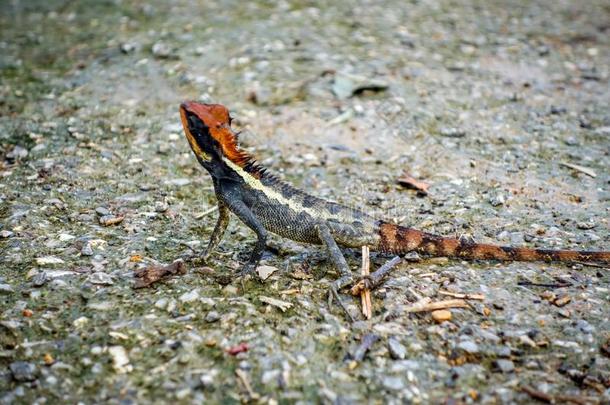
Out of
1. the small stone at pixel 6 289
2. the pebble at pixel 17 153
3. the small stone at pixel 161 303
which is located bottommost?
the small stone at pixel 161 303

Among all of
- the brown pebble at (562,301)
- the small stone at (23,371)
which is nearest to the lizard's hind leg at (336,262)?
the brown pebble at (562,301)

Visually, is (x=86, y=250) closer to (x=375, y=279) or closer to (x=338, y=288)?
(x=338, y=288)

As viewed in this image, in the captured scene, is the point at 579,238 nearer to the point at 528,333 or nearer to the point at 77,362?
the point at 528,333

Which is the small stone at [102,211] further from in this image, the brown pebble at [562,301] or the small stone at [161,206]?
the brown pebble at [562,301]

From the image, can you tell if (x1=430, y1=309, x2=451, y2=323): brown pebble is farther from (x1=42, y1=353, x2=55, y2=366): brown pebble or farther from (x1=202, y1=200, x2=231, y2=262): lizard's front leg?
(x1=42, y1=353, x2=55, y2=366): brown pebble

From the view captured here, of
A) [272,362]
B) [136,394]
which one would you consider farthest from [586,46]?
[136,394]

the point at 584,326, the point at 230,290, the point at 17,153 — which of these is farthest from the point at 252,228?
the point at 17,153

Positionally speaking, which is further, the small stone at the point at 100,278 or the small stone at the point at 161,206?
the small stone at the point at 161,206
